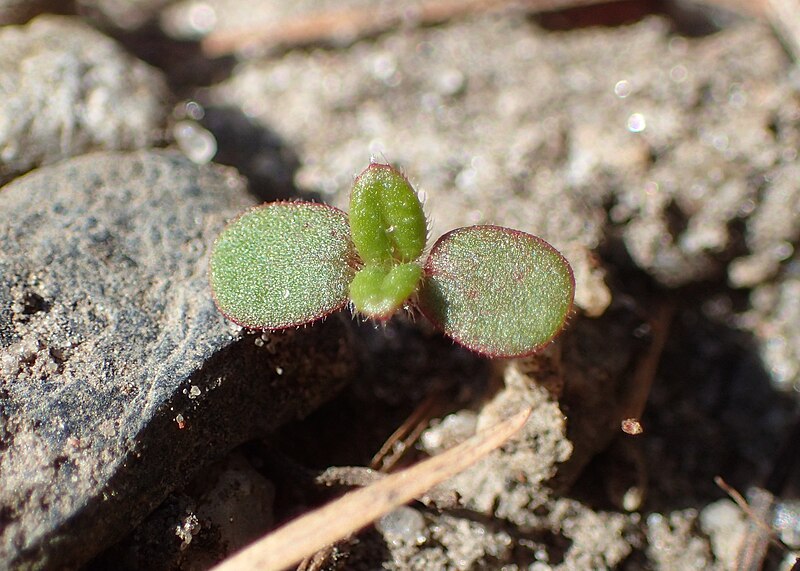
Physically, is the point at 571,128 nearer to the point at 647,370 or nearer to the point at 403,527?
the point at 647,370

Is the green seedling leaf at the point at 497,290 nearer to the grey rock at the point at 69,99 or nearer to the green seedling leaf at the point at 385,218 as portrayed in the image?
A: the green seedling leaf at the point at 385,218

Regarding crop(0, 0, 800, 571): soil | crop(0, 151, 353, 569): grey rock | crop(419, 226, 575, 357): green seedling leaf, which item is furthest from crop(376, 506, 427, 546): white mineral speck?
crop(419, 226, 575, 357): green seedling leaf

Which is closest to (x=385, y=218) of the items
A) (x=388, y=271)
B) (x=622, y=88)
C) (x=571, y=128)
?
(x=388, y=271)

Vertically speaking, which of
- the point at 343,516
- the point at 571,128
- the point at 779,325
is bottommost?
the point at 779,325

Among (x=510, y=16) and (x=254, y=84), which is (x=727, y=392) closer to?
(x=510, y=16)

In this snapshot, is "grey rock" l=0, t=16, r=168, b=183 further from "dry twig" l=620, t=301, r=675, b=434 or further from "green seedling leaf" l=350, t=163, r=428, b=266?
"dry twig" l=620, t=301, r=675, b=434
